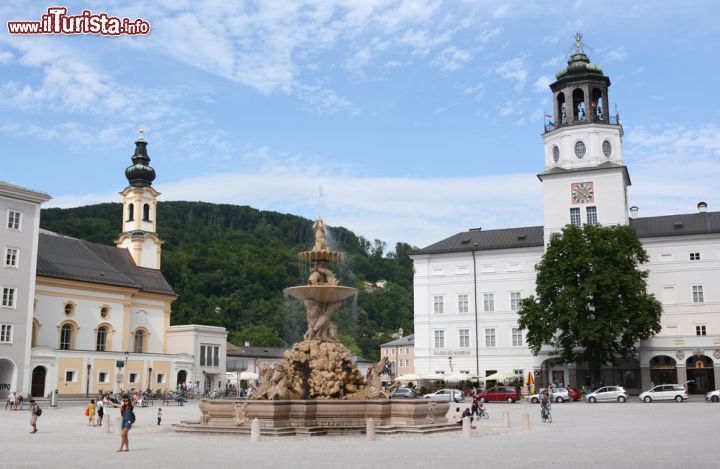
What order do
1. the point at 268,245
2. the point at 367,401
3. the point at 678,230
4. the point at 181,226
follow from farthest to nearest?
the point at 181,226, the point at 268,245, the point at 678,230, the point at 367,401

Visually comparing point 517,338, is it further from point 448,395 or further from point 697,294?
point 448,395

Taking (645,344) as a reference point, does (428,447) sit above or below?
below

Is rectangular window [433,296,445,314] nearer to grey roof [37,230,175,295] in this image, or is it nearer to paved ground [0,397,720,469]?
grey roof [37,230,175,295]

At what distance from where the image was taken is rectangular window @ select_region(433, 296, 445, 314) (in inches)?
Result: 2547

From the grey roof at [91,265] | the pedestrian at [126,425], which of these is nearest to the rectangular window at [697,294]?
the grey roof at [91,265]

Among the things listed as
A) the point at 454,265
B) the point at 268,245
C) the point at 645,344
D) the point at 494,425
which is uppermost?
the point at 268,245

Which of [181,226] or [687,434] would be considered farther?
[181,226]

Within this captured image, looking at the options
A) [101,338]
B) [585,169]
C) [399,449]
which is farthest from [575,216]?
[399,449]

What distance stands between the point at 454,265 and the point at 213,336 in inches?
937

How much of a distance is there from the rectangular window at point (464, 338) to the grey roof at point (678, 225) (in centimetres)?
1508

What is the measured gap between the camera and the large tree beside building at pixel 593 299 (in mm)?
52250

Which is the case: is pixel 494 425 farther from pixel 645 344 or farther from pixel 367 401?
pixel 645 344

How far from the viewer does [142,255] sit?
7625 centimetres

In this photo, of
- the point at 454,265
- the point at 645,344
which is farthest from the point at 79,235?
the point at 645,344
